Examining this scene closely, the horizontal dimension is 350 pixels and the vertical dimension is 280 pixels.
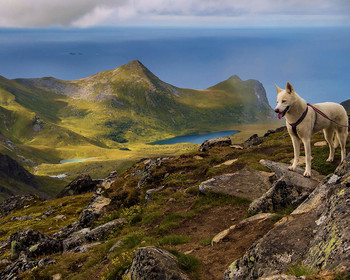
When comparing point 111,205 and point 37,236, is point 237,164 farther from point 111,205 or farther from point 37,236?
point 37,236

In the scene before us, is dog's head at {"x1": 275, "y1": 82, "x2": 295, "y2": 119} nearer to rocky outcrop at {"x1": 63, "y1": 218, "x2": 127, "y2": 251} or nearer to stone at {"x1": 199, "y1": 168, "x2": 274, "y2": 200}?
stone at {"x1": 199, "y1": 168, "x2": 274, "y2": 200}

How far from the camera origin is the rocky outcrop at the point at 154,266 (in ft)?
31.8

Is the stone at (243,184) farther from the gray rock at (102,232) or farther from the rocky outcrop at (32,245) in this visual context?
the rocky outcrop at (32,245)

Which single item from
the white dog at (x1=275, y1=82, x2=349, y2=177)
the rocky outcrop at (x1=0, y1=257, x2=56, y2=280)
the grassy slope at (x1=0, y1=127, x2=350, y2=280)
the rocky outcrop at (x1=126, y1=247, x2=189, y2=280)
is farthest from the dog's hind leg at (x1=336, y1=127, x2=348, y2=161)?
the rocky outcrop at (x1=0, y1=257, x2=56, y2=280)

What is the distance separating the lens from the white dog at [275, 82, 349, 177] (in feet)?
50.9

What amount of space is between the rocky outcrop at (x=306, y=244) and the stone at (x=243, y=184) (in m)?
9.70

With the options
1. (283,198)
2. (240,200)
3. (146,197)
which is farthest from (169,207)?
(283,198)

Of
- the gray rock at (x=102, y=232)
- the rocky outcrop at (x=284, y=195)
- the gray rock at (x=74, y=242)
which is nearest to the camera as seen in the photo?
the rocky outcrop at (x=284, y=195)

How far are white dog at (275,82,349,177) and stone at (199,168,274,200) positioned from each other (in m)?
3.12

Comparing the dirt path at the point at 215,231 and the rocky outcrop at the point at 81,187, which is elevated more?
the dirt path at the point at 215,231

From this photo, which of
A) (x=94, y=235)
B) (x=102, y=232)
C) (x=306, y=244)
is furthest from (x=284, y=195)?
(x=94, y=235)

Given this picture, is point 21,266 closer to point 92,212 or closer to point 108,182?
point 92,212

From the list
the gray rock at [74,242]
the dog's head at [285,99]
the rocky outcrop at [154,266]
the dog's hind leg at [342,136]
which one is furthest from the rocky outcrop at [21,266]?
the dog's hind leg at [342,136]

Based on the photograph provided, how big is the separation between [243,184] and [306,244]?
1220cm
